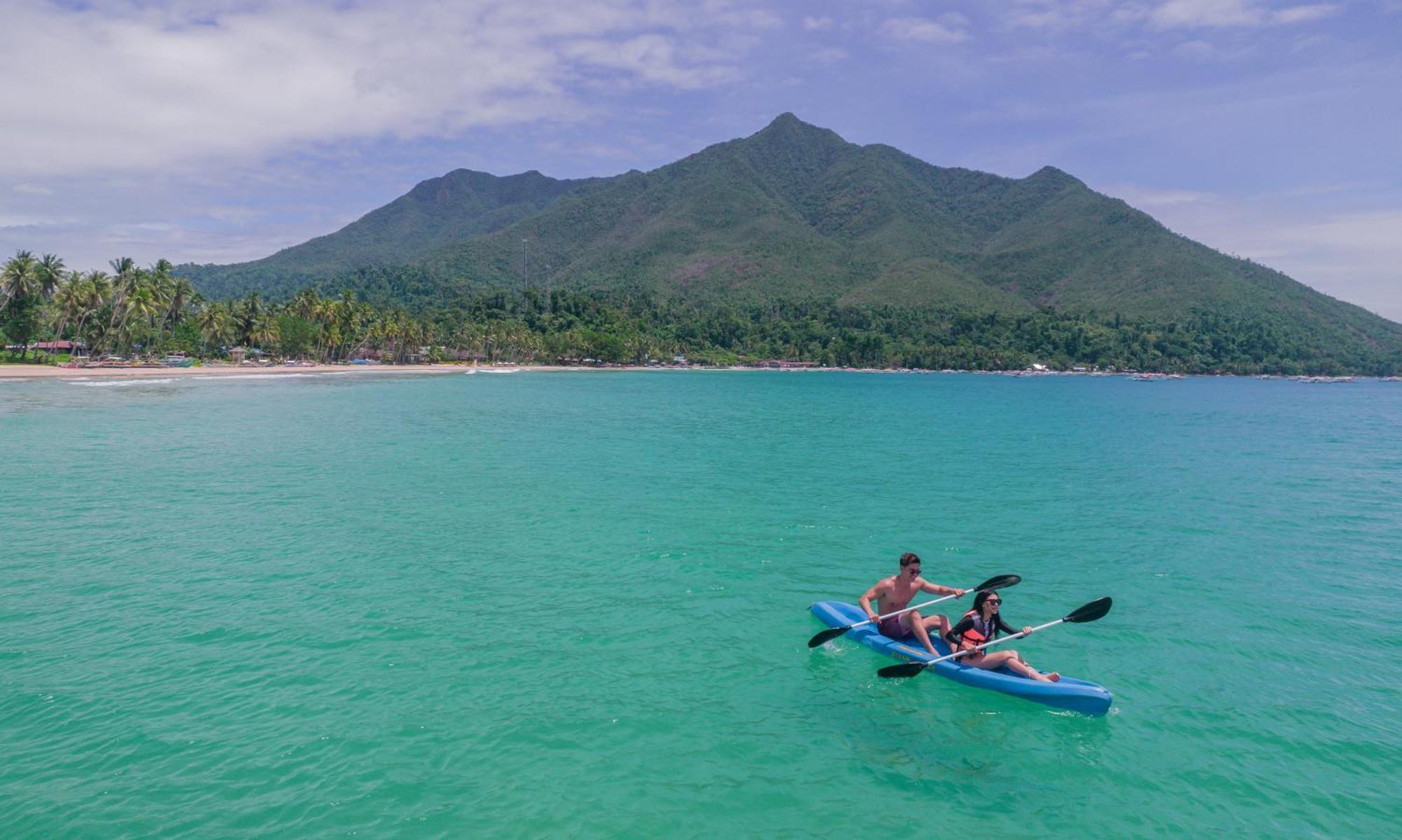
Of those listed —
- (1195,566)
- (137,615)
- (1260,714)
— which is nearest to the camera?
(1260,714)

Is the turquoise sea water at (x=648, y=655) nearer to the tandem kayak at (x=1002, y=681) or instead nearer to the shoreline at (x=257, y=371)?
the tandem kayak at (x=1002, y=681)

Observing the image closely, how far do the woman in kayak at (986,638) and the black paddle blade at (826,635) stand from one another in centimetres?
171

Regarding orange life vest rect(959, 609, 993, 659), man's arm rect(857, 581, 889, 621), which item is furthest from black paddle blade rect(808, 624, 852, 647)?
orange life vest rect(959, 609, 993, 659)

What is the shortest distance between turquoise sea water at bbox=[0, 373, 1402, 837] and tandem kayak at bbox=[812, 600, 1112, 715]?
0.27 meters

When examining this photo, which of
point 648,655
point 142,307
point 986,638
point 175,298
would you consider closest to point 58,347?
point 175,298

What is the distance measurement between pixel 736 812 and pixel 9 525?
74.1ft

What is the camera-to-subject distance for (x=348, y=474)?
30250 mm

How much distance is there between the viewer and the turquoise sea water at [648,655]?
9.09m

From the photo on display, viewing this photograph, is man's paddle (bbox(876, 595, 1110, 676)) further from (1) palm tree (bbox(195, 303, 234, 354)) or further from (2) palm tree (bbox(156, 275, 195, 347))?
(1) palm tree (bbox(195, 303, 234, 354))

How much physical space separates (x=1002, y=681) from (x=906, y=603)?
7.34ft

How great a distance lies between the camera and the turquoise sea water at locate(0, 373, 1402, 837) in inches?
358

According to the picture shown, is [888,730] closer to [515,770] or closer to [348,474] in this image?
[515,770]

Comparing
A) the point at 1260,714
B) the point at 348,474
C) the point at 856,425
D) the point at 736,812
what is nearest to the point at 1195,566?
the point at 1260,714

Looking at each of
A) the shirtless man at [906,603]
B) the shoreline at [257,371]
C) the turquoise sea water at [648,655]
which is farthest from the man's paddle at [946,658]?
the shoreline at [257,371]
